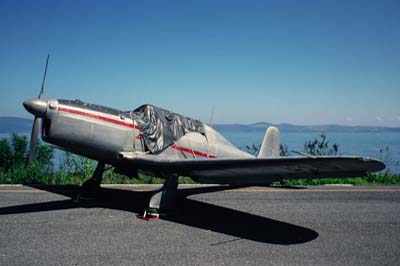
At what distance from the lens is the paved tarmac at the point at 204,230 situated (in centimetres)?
394

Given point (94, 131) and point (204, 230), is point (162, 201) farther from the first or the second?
point (94, 131)

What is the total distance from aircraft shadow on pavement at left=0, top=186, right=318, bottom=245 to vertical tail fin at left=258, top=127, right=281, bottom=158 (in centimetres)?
318

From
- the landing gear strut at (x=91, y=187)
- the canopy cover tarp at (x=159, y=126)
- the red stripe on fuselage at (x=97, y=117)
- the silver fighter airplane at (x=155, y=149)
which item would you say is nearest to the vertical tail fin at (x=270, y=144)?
the silver fighter airplane at (x=155, y=149)

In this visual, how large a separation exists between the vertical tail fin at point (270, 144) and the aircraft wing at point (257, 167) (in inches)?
170

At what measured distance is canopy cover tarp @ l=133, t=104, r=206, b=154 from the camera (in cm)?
677

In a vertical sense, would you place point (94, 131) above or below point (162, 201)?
above

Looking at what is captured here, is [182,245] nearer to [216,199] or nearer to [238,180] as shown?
[238,180]

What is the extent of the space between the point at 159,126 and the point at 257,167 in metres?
2.62

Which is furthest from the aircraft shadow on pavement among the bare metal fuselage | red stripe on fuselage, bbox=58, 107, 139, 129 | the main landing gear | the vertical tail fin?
the vertical tail fin

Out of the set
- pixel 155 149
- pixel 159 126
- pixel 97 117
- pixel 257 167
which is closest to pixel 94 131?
pixel 97 117

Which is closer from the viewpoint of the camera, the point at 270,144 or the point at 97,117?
the point at 97,117

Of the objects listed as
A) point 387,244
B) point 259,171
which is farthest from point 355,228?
point 259,171

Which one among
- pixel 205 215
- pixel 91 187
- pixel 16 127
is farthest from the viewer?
pixel 16 127

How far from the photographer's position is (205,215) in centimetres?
626
